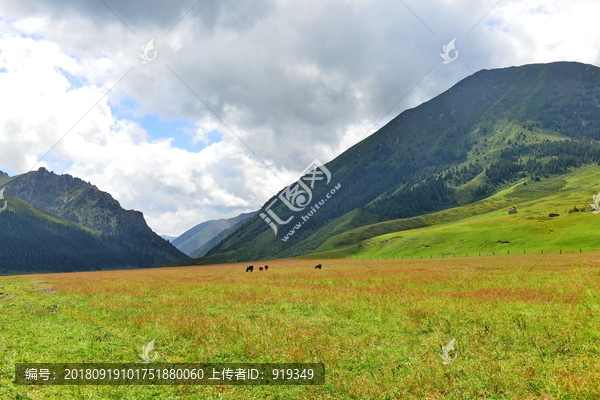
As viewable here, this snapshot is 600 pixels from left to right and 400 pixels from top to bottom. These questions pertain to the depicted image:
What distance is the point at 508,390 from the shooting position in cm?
1147

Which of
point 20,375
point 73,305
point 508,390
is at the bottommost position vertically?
point 508,390

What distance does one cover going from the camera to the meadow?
1174 centimetres

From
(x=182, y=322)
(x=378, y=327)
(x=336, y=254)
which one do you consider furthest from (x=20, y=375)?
(x=336, y=254)

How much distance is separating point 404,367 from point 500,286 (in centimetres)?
2300

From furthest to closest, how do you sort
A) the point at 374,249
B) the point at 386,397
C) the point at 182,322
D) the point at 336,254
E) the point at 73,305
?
the point at 336,254, the point at 374,249, the point at 73,305, the point at 182,322, the point at 386,397

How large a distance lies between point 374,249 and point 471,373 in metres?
140

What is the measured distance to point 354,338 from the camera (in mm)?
17594

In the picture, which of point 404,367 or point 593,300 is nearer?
point 404,367

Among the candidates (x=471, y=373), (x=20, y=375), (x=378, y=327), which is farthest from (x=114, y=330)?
(x=471, y=373)

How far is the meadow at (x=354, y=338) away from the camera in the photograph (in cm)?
1174

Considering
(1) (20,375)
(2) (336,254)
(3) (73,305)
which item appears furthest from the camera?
(2) (336,254)

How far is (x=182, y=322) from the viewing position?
21.1 metres

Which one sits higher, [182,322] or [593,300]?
[182,322]

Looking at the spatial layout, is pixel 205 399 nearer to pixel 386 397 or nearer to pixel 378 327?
pixel 386 397
